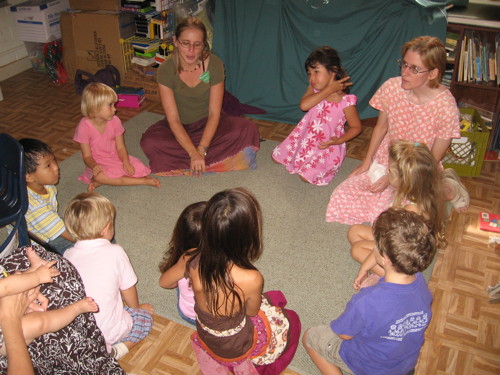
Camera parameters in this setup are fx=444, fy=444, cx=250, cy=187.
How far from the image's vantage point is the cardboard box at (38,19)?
4426 mm

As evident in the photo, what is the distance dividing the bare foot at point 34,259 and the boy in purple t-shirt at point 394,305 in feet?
3.37

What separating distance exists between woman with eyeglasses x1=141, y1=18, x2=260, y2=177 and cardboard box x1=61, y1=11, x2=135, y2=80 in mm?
1475

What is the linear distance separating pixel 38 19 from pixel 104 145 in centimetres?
239

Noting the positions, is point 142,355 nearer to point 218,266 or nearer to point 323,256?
point 218,266

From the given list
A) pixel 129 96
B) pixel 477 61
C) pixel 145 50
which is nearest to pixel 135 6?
pixel 145 50

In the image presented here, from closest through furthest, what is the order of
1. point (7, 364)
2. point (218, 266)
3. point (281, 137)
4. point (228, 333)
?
point (7, 364) < point (218, 266) < point (228, 333) < point (281, 137)

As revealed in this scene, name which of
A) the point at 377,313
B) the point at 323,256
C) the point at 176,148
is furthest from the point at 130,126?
the point at 377,313

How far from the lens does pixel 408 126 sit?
2709 millimetres

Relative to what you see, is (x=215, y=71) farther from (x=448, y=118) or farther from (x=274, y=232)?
(x=448, y=118)

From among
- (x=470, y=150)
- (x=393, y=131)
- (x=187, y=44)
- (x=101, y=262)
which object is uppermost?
(x=187, y=44)

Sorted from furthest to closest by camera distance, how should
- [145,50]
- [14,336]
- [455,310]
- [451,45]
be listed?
[145,50]
[451,45]
[455,310]
[14,336]

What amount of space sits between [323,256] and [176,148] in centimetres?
131

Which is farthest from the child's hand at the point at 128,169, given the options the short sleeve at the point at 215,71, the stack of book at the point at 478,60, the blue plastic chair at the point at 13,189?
the stack of book at the point at 478,60

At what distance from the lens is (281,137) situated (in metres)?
3.72
